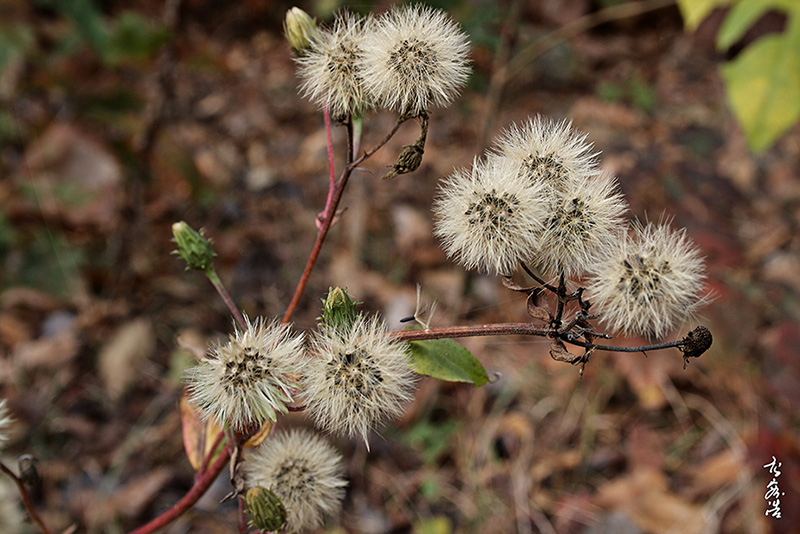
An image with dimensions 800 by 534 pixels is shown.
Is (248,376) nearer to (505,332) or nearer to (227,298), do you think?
(227,298)

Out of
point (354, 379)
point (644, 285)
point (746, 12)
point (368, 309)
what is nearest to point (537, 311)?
point (644, 285)

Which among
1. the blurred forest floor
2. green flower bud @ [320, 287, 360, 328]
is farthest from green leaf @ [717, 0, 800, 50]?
green flower bud @ [320, 287, 360, 328]

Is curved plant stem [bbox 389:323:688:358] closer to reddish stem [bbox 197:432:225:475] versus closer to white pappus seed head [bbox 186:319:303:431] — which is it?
white pappus seed head [bbox 186:319:303:431]

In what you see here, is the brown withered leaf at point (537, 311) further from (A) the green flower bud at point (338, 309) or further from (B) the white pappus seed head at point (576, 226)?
(A) the green flower bud at point (338, 309)

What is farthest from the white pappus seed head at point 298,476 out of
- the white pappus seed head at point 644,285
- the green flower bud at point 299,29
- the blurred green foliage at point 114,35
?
the blurred green foliage at point 114,35

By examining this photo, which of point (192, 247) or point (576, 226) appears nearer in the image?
point (576, 226)

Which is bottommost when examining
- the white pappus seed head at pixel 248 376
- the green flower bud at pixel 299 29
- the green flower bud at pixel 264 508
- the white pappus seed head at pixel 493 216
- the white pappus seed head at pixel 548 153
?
the green flower bud at pixel 264 508
